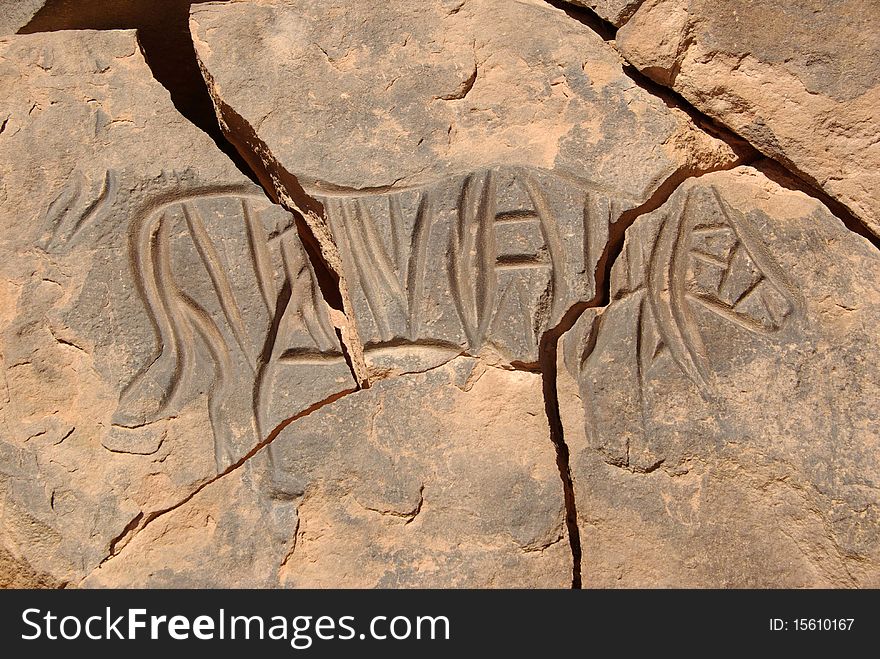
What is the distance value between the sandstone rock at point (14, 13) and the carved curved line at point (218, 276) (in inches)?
22.5

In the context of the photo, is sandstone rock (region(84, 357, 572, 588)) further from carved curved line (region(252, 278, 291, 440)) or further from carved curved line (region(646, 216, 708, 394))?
carved curved line (region(646, 216, 708, 394))

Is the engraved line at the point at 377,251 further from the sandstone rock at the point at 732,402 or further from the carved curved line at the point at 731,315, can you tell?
the carved curved line at the point at 731,315

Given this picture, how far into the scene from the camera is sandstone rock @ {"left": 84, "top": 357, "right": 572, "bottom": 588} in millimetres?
1401

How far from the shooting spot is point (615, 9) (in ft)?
4.88

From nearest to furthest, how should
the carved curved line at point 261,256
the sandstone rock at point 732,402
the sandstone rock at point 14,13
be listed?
the sandstone rock at point 732,402
the carved curved line at point 261,256
the sandstone rock at point 14,13

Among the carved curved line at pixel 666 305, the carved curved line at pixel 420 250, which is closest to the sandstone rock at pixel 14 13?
the carved curved line at pixel 420 250

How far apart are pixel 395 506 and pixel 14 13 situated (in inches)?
50.3

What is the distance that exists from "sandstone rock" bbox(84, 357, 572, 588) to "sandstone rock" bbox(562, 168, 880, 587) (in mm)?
97

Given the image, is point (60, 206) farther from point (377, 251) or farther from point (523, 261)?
point (523, 261)

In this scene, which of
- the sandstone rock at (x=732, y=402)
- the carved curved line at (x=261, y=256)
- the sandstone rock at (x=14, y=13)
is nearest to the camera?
the sandstone rock at (x=732, y=402)

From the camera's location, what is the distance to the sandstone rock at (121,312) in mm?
1419

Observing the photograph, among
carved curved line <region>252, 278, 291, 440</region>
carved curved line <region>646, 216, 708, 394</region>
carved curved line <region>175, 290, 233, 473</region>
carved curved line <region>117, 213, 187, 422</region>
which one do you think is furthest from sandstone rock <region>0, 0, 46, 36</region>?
carved curved line <region>646, 216, 708, 394</region>

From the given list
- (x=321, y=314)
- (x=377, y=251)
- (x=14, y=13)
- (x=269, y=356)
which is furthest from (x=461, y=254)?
(x=14, y=13)

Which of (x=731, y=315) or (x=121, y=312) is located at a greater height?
(x=121, y=312)
